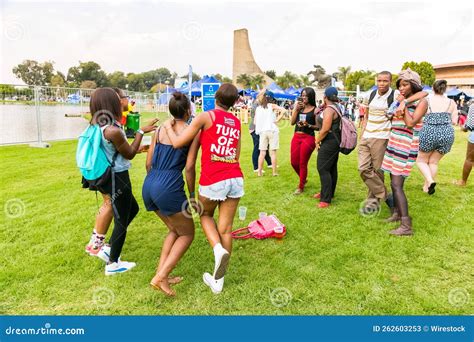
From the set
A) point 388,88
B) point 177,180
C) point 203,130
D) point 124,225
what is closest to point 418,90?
point 388,88

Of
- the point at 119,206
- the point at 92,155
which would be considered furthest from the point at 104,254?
the point at 92,155

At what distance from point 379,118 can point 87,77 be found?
2947 inches

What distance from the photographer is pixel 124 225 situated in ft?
10.3

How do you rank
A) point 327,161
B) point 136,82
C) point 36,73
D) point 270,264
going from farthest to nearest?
point 136,82, point 36,73, point 327,161, point 270,264

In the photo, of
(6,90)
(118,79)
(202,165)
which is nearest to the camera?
(202,165)

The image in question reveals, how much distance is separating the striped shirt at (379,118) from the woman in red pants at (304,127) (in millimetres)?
1055

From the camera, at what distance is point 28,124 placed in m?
10.7

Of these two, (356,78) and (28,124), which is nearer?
(28,124)

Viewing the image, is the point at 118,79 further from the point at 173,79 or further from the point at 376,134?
the point at 376,134

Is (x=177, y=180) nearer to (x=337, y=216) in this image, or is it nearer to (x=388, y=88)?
(x=337, y=216)

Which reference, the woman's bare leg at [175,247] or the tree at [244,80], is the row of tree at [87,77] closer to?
the tree at [244,80]

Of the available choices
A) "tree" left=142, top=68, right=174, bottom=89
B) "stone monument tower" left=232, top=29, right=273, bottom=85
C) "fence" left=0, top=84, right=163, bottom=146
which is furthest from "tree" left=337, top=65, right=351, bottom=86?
"fence" left=0, top=84, right=163, bottom=146

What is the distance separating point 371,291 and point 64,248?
3215 millimetres

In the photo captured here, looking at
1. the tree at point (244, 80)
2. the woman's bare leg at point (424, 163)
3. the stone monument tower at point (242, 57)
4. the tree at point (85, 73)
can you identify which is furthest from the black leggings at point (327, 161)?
the tree at point (85, 73)
